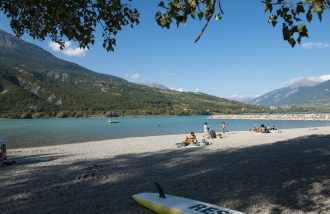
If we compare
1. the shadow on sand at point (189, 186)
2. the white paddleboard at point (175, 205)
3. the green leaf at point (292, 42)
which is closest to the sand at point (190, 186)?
the shadow on sand at point (189, 186)

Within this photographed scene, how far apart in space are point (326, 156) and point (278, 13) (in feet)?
42.9

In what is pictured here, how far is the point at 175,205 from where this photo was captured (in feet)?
25.9

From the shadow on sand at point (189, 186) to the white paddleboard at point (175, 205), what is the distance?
0.29 m

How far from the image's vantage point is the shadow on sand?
872cm

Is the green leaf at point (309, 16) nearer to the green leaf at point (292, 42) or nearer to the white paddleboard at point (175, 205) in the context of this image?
the green leaf at point (292, 42)

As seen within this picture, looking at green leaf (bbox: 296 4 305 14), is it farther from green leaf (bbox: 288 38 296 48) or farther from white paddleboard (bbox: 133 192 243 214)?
white paddleboard (bbox: 133 192 243 214)

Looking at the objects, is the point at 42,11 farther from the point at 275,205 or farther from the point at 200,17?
the point at 275,205

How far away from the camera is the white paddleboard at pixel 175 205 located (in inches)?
287

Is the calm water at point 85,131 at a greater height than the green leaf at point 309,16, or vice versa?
the green leaf at point 309,16

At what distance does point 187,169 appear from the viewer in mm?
14148

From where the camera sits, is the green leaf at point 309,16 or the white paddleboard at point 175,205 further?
the white paddleboard at point 175,205

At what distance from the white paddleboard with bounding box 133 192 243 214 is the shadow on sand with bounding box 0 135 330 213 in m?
0.29

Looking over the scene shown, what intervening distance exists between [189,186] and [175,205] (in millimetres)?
2970

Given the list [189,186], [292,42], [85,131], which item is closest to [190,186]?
[189,186]
